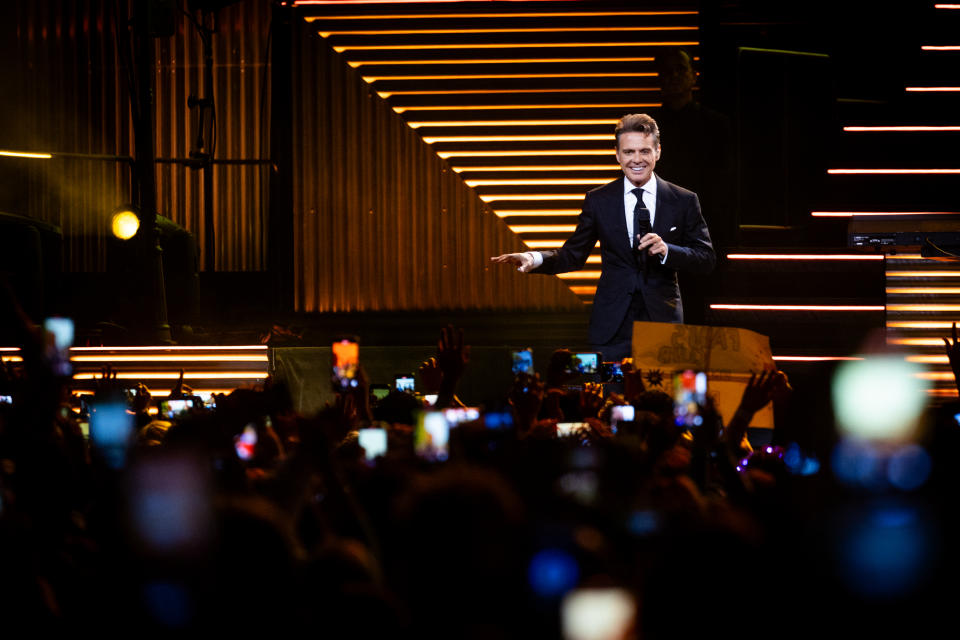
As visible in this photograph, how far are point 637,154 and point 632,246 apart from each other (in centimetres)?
45

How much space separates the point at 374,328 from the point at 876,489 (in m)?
6.03

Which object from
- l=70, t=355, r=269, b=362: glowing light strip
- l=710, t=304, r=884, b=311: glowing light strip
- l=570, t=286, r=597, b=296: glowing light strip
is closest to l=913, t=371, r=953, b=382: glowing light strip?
l=710, t=304, r=884, b=311: glowing light strip

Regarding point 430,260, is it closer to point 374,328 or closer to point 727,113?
point 374,328

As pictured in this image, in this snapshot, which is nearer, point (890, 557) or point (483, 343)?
point (890, 557)

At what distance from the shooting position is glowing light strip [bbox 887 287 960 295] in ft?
20.5

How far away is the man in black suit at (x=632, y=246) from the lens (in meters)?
5.16

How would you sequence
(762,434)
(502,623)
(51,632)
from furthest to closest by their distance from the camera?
(762,434) < (51,632) < (502,623)

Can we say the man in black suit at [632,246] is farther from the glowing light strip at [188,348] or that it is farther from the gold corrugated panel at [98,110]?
the gold corrugated panel at [98,110]

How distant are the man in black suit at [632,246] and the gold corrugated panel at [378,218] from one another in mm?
2675

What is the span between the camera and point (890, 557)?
1782mm

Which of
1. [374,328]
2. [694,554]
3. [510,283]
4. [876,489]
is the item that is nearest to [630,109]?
[510,283]

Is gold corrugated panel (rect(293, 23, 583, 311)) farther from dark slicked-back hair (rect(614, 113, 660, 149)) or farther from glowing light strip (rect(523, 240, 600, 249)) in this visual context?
dark slicked-back hair (rect(614, 113, 660, 149))

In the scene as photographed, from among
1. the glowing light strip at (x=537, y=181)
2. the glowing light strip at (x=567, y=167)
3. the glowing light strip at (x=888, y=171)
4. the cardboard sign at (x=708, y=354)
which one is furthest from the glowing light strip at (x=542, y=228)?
the cardboard sign at (x=708, y=354)

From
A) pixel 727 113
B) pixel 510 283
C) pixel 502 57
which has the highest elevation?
pixel 502 57
